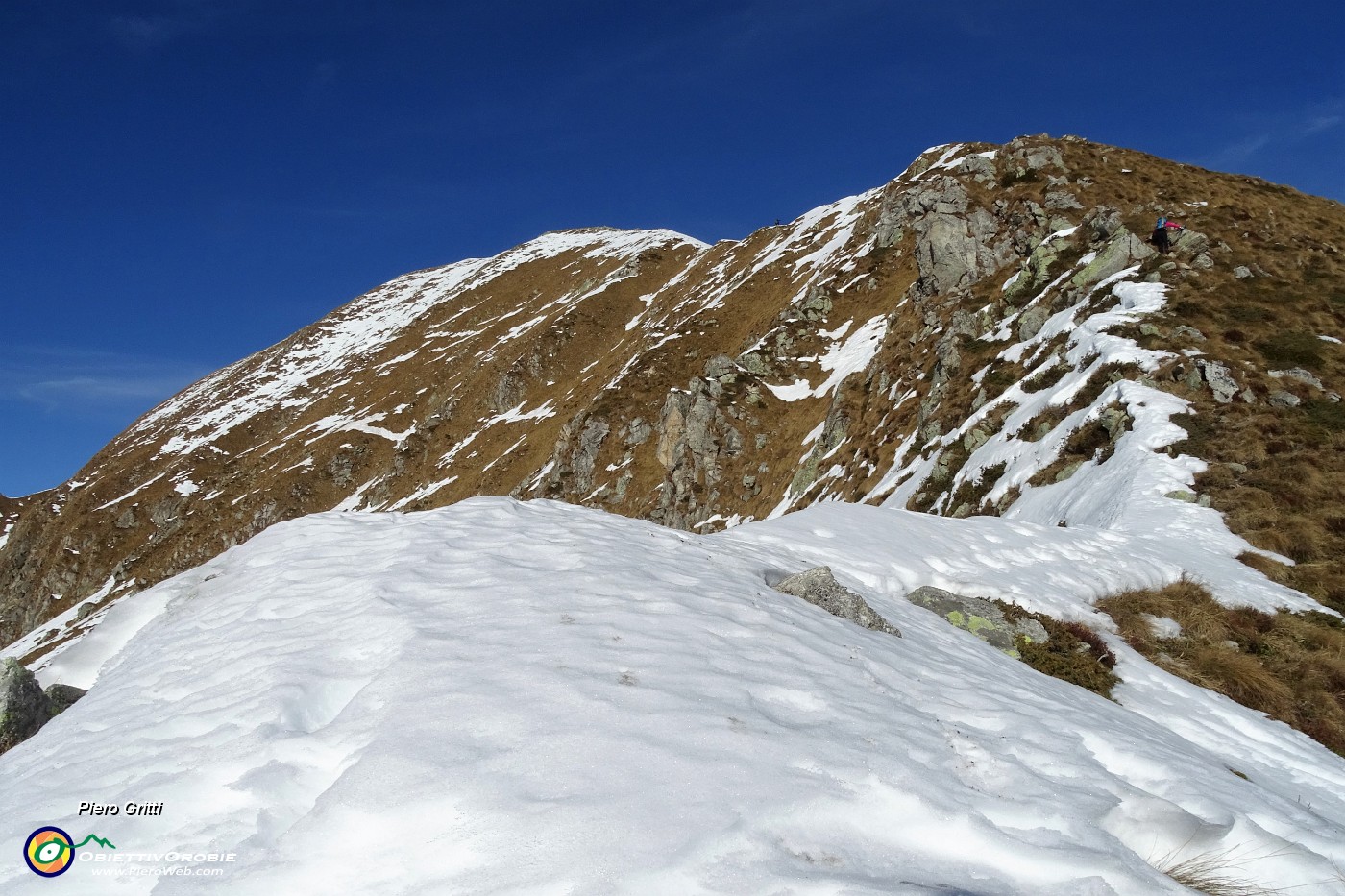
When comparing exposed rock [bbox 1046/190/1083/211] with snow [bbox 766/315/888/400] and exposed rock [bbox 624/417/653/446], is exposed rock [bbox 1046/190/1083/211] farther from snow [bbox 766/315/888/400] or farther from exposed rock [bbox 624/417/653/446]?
exposed rock [bbox 624/417/653/446]

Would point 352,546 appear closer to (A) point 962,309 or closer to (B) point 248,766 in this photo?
(B) point 248,766

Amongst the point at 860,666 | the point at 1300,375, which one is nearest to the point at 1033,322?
the point at 1300,375

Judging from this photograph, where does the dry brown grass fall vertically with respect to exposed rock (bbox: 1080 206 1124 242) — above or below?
below

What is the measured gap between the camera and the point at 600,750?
4.17 metres

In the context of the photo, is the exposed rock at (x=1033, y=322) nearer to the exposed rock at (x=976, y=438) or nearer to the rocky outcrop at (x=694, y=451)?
the exposed rock at (x=976, y=438)

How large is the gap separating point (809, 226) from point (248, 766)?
78.5 meters

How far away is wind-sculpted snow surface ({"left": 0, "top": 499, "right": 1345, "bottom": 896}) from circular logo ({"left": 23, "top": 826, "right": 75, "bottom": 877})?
0.26ft

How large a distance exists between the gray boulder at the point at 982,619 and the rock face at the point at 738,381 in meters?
9.50

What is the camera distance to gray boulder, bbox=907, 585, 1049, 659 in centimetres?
954

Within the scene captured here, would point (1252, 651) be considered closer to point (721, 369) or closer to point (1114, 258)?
point (1114, 258)

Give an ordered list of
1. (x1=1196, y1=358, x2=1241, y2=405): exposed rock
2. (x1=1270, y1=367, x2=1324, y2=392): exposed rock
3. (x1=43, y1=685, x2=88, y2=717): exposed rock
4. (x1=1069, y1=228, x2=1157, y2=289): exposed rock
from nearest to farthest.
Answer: (x1=43, y1=685, x2=88, y2=717): exposed rock < (x1=1196, y1=358, x2=1241, y2=405): exposed rock < (x1=1270, y1=367, x2=1324, y2=392): exposed rock < (x1=1069, y1=228, x2=1157, y2=289): exposed rock

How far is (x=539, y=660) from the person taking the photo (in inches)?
209

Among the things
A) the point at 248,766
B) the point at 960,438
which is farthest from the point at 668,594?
the point at 960,438

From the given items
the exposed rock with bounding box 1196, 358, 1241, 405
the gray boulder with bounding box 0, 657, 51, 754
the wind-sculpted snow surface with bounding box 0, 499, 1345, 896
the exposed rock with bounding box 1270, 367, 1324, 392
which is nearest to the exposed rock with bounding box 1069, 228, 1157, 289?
the exposed rock with bounding box 1270, 367, 1324, 392
